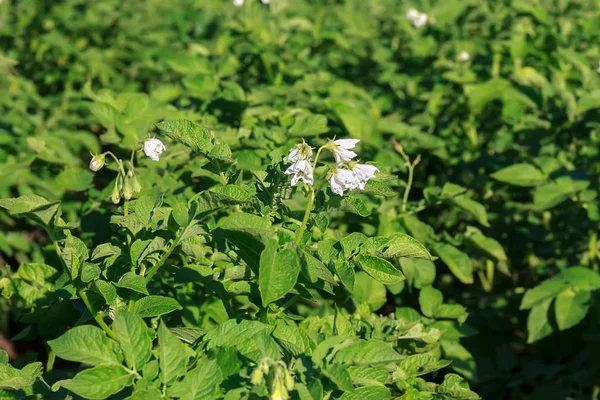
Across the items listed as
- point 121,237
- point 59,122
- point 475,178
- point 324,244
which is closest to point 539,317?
point 475,178

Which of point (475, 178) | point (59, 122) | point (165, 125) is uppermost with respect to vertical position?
point (165, 125)

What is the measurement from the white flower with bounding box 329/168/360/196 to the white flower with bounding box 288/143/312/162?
0.06 metres

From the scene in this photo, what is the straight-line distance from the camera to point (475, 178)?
3.00m

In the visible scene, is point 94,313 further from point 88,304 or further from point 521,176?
point 521,176

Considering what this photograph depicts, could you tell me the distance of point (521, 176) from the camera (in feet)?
8.50

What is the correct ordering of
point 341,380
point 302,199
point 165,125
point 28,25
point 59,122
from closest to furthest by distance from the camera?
point 341,380
point 165,125
point 302,199
point 59,122
point 28,25

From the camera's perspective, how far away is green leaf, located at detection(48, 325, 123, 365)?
1283 millimetres

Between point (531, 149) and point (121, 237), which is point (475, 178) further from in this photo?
point (121, 237)

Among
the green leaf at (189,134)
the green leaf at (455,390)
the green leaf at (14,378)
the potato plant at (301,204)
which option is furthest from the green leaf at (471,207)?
the green leaf at (14,378)

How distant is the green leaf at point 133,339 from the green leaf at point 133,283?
4.4 inches

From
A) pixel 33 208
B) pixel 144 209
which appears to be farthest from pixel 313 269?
pixel 33 208

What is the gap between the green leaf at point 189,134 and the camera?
4.96 ft

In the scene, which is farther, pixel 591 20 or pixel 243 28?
pixel 591 20

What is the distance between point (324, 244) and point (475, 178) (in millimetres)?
1626
